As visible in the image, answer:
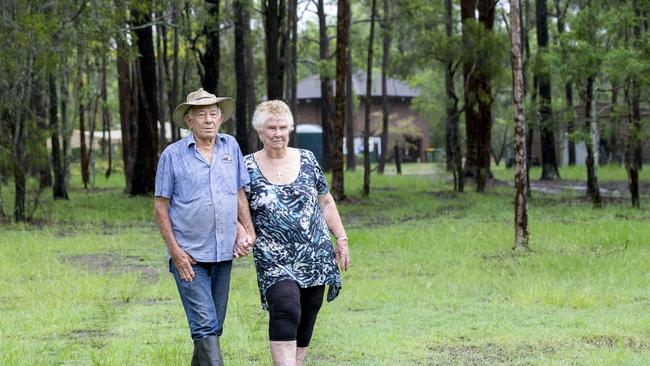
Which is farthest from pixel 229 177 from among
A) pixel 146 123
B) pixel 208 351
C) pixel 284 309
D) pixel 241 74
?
pixel 241 74

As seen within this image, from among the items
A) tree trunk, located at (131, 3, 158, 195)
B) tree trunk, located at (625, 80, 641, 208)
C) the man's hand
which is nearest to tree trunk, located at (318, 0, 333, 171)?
tree trunk, located at (131, 3, 158, 195)

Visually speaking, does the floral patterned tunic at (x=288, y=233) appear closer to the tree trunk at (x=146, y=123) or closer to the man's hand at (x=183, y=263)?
the man's hand at (x=183, y=263)

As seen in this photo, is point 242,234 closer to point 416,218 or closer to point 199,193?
point 199,193

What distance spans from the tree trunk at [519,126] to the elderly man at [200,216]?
9571 mm

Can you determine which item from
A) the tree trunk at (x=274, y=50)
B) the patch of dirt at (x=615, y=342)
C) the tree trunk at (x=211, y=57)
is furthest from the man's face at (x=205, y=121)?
the tree trunk at (x=211, y=57)

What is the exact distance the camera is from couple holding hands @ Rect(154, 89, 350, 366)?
676 centimetres

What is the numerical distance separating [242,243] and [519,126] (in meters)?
9.73

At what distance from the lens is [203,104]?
269 inches

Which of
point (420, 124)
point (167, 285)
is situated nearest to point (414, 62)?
point (167, 285)

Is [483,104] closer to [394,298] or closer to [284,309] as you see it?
[394,298]

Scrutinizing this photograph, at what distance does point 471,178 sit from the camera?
3659 cm

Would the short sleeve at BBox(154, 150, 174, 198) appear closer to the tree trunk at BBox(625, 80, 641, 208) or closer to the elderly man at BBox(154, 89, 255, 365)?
the elderly man at BBox(154, 89, 255, 365)

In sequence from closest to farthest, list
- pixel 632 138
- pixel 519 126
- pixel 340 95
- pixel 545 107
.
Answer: pixel 519 126 → pixel 632 138 → pixel 340 95 → pixel 545 107

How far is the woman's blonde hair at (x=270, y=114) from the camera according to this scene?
6.93 meters
